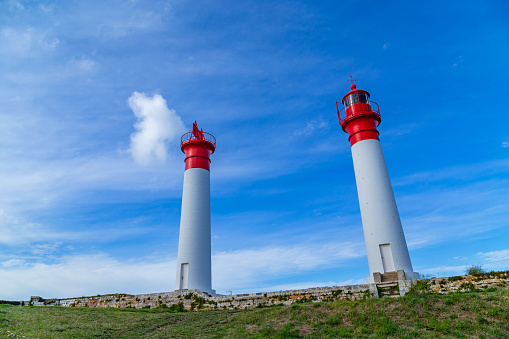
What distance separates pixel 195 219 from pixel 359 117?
12.3 meters

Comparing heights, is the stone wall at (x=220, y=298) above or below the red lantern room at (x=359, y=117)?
below

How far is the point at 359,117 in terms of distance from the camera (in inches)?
736

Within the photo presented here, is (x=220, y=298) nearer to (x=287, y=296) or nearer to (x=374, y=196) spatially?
(x=287, y=296)

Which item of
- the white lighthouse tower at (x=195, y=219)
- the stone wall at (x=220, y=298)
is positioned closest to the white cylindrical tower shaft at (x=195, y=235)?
the white lighthouse tower at (x=195, y=219)

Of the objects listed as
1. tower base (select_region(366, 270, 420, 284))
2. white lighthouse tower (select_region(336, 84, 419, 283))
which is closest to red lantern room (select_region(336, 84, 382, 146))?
white lighthouse tower (select_region(336, 84, 419, 283))

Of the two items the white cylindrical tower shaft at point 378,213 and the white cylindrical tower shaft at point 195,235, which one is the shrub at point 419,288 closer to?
the white cylindrical tower shaft at point 378,213

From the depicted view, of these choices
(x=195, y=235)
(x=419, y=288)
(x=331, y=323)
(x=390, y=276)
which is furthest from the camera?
(x=195, y=235)

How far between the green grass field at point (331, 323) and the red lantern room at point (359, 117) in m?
10.1

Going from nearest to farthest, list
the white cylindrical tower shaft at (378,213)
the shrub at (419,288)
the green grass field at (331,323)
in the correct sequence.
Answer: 1. the green grass field at (331,323)
2. the shrub at (419,288)
3. the white cylindrical tower shaft at (378,213)

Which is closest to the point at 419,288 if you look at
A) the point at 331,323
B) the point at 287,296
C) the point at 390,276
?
the point at 390,276

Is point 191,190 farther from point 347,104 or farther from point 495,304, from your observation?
point 495,304

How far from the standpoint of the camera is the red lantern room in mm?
18500

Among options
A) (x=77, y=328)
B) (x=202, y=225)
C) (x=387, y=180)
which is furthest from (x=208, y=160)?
(x=77, y=328)

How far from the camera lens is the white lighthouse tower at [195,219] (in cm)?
1961
